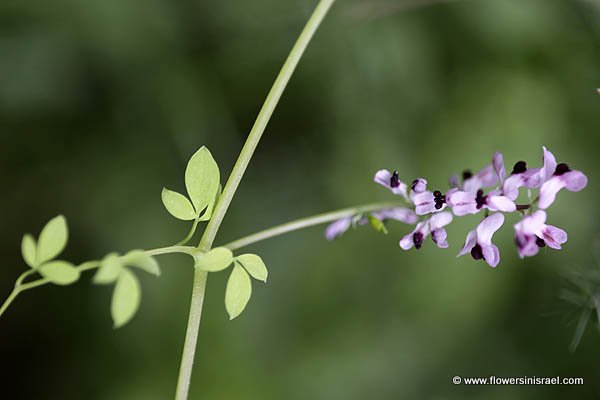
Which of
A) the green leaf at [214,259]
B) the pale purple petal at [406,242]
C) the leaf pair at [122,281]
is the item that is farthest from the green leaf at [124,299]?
the pale purple petal at [406,242]

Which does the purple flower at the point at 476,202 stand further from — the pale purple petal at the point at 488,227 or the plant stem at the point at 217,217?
the plant stem at the point at 217,217

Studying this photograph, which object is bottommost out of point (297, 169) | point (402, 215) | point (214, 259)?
point (297, 169)

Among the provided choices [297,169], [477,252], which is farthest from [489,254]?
[297,169]

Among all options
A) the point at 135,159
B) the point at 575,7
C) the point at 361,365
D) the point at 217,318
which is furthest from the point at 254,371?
the point at 575,7

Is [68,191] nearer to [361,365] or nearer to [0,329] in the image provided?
[0,329]

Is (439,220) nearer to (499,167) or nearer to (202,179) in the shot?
(499,167)

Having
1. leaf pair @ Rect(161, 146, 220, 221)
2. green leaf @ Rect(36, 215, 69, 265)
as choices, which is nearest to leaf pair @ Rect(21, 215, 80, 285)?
green leaf @ Rect(36, 215, 69, 265)

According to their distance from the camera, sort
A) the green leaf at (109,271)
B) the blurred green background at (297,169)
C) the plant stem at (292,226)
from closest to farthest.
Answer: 1. the green leaf at (109,271)
2. the plant stem at (292,226)
3. the blurred green background at (297,169)
